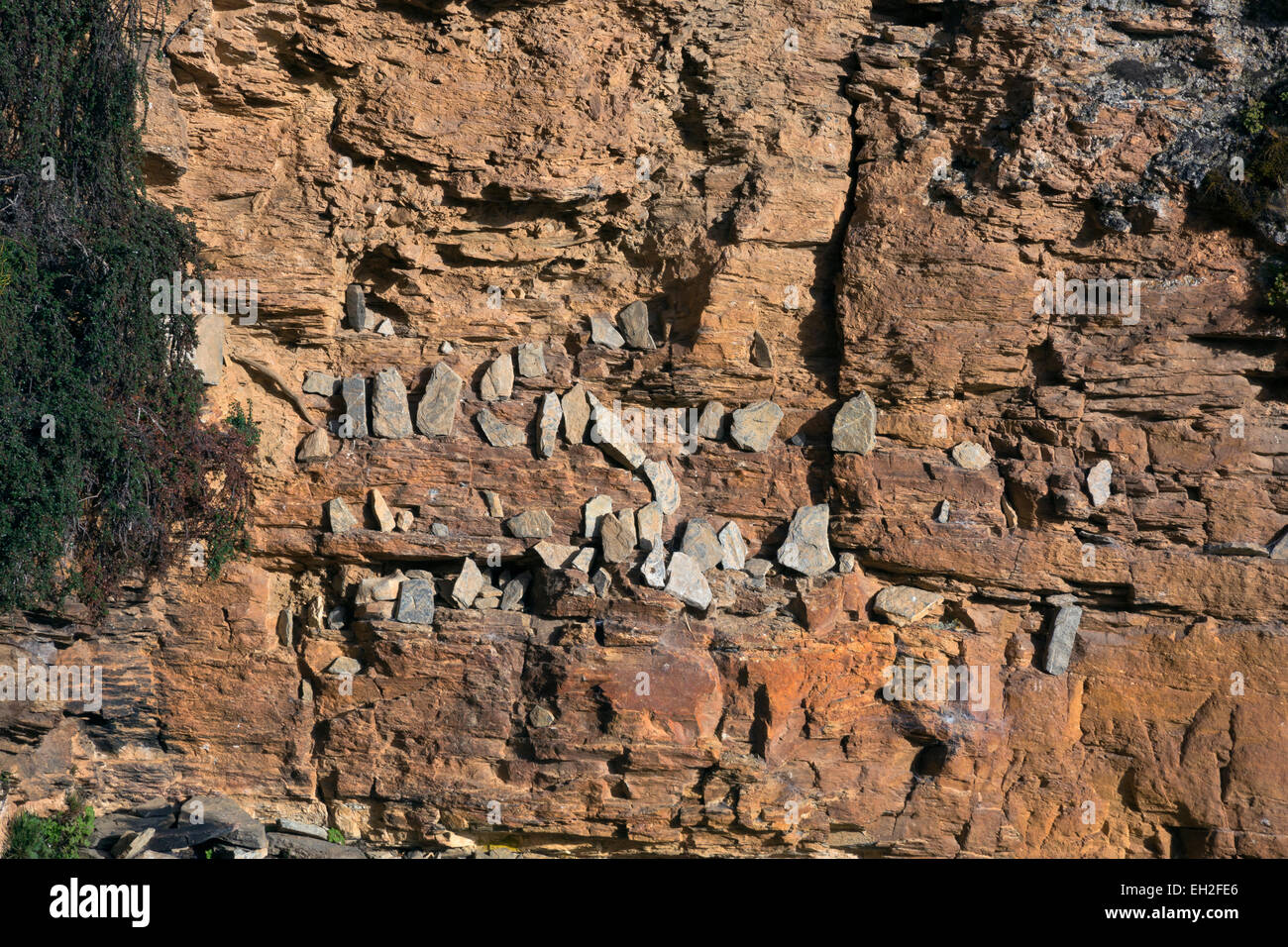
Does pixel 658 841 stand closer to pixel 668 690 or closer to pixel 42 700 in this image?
pixel 668 690

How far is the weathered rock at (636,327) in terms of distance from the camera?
8.67 meters

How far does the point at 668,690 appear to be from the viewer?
790cm

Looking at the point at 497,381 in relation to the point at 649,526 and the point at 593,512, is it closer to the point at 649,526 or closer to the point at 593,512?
the point at 593,512

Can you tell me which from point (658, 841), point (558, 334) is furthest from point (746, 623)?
point (558, 334)

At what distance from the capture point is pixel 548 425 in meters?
8.41

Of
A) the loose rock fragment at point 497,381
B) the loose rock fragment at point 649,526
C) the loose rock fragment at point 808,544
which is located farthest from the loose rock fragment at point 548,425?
the loose rock fragment at point 808,544

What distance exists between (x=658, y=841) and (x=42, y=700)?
172 inches

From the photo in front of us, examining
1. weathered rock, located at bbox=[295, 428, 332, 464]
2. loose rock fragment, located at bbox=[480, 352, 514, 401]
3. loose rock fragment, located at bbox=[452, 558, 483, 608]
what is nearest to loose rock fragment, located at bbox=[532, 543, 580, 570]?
loose rock fragment, located at bbox=[452, 558, 483, 608]

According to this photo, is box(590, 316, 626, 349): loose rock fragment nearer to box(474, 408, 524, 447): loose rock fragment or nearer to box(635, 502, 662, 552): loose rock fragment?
box(474, 408, 524, 447): loose rock fragment

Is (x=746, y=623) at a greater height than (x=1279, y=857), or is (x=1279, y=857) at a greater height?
(x=746, y=623)

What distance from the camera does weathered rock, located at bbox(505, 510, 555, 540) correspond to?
27.2 ft

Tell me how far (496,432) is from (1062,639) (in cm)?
435

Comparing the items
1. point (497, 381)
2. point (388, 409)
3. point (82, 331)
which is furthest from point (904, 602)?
point (82, 331)

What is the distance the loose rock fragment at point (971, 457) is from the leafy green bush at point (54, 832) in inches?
263
